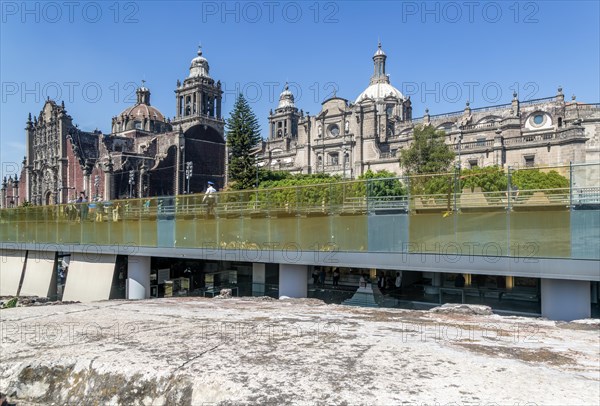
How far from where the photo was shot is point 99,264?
2055cm

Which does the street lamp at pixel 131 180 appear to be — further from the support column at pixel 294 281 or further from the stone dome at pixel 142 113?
the support column at pixel 294 281

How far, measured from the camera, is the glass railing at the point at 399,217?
1080 centimetres

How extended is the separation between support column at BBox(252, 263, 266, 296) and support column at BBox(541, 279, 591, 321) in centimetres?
913

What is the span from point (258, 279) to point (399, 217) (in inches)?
246

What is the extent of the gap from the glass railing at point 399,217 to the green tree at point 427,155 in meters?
34.4

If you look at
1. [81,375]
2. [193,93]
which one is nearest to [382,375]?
[81,375]

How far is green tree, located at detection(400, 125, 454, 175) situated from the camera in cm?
4788

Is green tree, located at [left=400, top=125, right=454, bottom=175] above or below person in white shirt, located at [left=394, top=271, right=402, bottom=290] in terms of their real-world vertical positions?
above

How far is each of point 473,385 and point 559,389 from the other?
0.95m

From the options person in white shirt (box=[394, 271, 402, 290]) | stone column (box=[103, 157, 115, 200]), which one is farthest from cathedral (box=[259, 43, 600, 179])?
person in white shirt (box=[394, 271, 402, 290])

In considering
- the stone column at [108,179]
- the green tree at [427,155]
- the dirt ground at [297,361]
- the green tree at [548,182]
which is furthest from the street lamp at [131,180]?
the green tree at [548,182]

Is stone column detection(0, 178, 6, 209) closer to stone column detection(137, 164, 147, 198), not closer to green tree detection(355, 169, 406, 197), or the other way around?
stone column detection(137, 164, 147, 198)

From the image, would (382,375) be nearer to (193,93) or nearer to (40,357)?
(40,357)

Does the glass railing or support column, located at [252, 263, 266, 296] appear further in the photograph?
support column, located at [252, 263, 266, 296]
